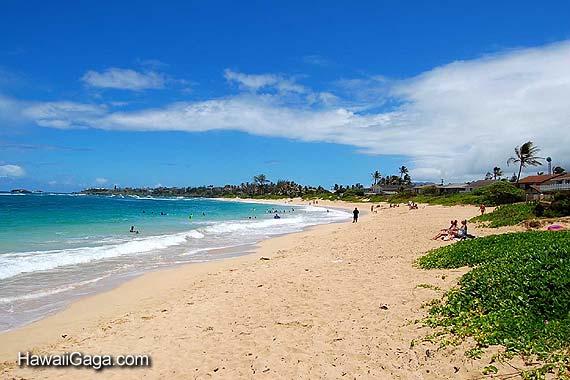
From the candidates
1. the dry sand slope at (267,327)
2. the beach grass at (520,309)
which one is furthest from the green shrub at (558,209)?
the beach grass at (520,309)

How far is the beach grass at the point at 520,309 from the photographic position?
5.06 m

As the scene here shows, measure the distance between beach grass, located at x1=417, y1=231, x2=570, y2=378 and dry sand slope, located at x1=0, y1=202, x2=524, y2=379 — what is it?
0.54 metres

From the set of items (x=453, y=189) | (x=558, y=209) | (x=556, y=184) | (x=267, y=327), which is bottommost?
(x=267, y=327)

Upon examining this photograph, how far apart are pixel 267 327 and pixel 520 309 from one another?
4.28 metres

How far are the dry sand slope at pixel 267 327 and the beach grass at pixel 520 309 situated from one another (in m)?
0.54

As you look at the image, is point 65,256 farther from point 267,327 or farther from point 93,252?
point 267,327

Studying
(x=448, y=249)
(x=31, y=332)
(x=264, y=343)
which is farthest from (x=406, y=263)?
(x=31, y=332)

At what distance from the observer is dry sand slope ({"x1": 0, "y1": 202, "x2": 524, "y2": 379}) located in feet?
18.5

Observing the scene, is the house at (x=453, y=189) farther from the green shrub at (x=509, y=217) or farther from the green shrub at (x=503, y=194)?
the green shrub at (x=509, y=217)

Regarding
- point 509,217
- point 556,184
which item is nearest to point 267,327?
point 509,217

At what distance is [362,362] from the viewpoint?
5668mm

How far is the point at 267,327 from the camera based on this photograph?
7465mm

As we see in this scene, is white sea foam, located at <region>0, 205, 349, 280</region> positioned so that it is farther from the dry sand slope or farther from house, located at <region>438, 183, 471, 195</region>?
house, located at <region>438, 183, 471, 195</region>

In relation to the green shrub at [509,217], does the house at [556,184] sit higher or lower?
higher
